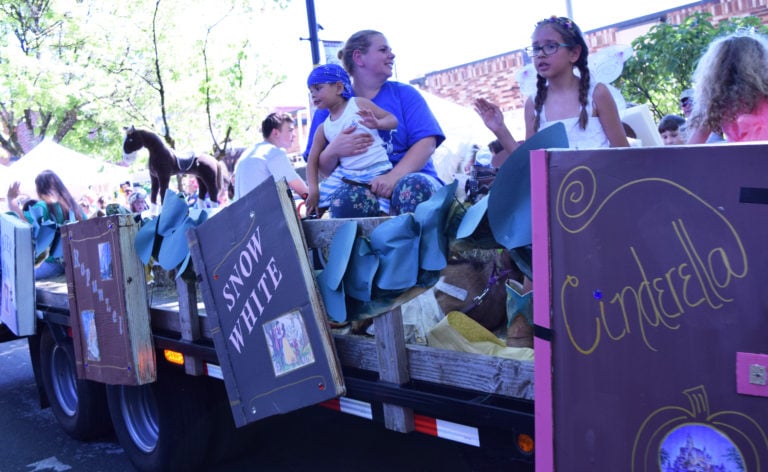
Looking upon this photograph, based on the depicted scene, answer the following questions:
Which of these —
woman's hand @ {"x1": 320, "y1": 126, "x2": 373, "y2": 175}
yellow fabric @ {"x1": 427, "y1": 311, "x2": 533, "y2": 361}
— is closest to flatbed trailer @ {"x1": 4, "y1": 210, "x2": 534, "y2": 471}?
yellow fabric @ {"x1": 427, "y1": 311, "x2": 533, "y2": 361}

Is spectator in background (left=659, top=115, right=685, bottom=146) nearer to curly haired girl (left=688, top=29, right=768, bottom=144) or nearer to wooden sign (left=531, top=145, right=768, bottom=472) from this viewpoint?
curly haired girl (left=688, top=29, right=768, bottom=144)

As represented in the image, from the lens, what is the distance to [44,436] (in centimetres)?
612

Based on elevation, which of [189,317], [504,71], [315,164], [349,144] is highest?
[504,71]

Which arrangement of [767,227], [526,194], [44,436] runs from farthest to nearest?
[44,436]
[526,194]
[767,227]

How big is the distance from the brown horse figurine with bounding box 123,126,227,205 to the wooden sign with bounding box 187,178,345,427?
8.46 meters

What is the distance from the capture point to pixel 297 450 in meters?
5.14

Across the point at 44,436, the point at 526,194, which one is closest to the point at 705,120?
the point at 526,194

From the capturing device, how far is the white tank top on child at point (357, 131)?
3.92 m

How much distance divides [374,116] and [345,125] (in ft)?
0.58

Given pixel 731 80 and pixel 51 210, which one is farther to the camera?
pixel 51 210

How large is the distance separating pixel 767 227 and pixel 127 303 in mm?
3393

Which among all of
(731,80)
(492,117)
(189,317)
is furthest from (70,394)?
(731,80)

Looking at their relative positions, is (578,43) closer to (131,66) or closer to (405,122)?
(405,122)

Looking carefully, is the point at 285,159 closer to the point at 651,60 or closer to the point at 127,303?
the point at 127,303
